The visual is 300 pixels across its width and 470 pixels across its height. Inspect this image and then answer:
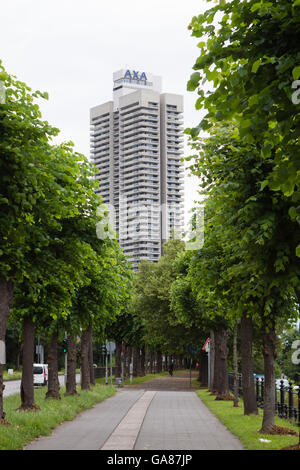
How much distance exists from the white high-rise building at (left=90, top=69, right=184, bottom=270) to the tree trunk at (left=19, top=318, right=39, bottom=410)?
137 m

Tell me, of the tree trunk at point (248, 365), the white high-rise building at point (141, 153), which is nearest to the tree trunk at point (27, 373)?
the tree trunk at point (248, 365)

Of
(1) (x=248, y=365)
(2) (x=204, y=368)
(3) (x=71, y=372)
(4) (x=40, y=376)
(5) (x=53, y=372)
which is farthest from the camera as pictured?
(4) (x=40, y=376)

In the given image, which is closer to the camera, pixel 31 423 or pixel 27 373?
pixel 31 423

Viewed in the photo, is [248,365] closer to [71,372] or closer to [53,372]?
[53,372]

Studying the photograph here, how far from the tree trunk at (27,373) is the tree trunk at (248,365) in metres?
6.44

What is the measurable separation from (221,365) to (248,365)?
12.6 m

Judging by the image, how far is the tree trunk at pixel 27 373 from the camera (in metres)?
20.5

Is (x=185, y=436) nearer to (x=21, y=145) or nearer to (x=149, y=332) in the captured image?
(x=21, y=145)

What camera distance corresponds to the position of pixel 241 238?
11.7 meters

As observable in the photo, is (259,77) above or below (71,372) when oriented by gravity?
above

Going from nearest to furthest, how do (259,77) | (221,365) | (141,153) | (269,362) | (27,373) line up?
(259,77) → (269,362) → (27,373) → (221,365) → (141,153)

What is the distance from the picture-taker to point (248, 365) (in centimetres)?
2005

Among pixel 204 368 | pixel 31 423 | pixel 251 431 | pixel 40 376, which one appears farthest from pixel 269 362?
pixel 40 376

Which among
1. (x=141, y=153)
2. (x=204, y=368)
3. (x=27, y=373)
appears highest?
(x=141, y=153)
